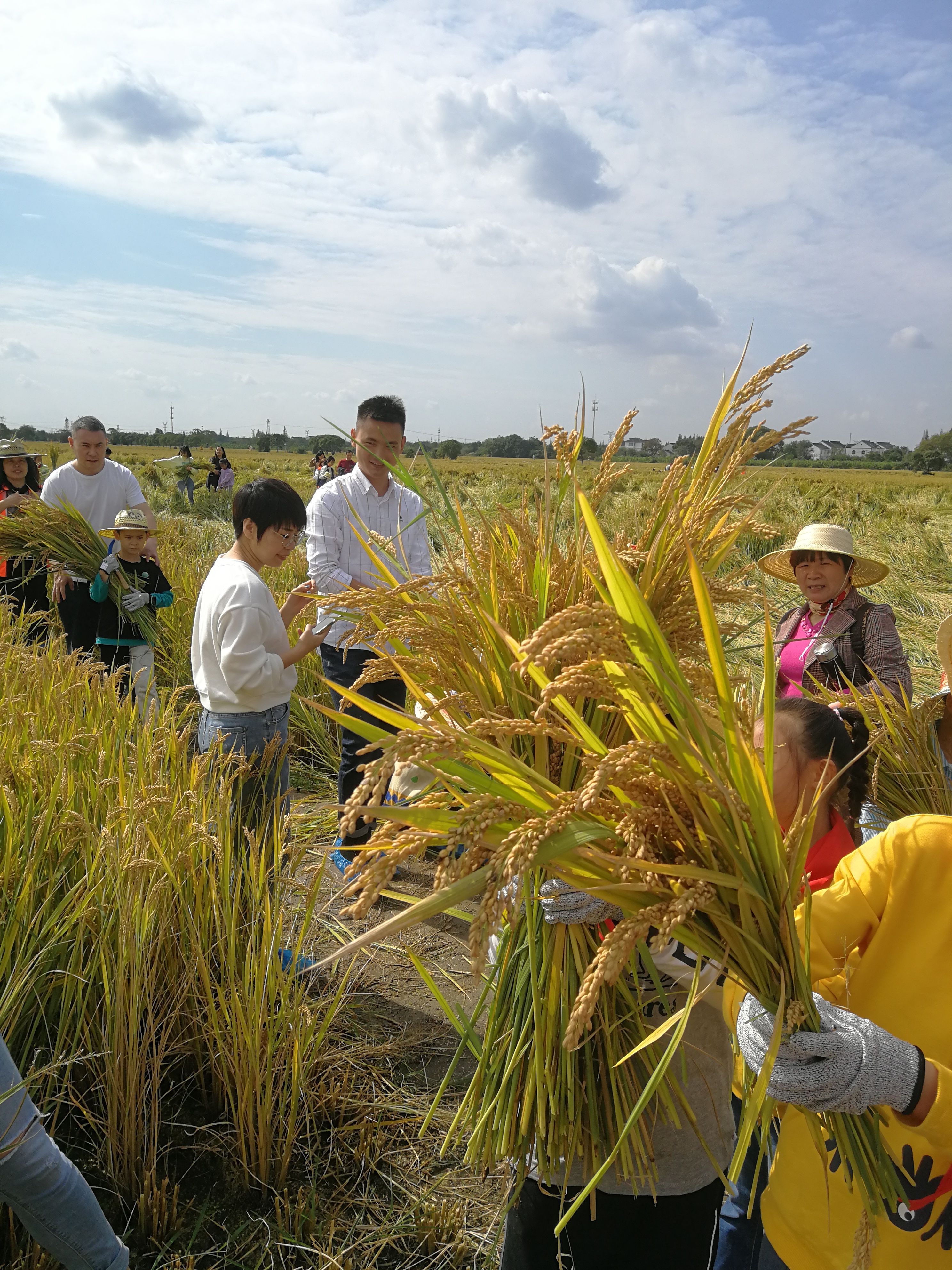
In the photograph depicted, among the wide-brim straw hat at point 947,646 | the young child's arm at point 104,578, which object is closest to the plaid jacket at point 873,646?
the wide-brim straw hat at point 947,646

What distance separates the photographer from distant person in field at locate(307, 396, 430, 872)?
3.81m

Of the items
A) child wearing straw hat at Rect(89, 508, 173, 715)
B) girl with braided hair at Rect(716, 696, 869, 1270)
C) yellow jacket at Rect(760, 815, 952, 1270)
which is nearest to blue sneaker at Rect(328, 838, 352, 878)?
child wearing straw hat at Rect(89, 508, 173, 715)

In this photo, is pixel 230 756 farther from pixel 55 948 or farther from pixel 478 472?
pixel 478 472

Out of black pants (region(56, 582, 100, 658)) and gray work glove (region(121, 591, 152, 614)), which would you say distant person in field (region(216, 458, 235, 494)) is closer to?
black pants (region(56, 582, 100, 658))

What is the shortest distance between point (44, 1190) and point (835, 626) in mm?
3055

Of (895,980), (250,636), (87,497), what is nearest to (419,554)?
(250,636)

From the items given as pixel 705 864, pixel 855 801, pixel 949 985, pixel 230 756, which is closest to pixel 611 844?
pixel 705 864

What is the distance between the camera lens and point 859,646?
329 cm

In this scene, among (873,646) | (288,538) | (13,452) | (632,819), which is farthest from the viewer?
(13,452)

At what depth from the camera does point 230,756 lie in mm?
2441

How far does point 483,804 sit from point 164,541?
8130 millimetres

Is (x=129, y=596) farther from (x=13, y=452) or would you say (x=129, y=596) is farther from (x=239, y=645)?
(x=239, y=645)

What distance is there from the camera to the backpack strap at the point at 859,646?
3271 mm

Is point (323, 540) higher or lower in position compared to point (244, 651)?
higher
